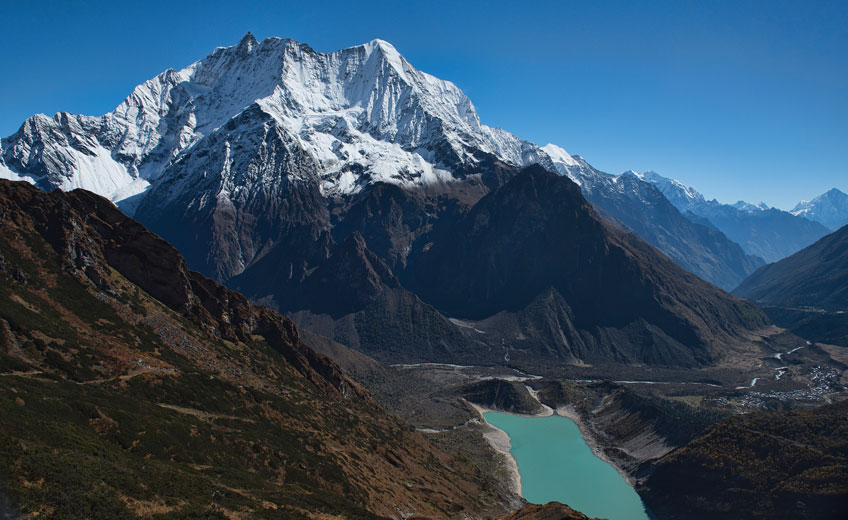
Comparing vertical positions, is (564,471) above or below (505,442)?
below

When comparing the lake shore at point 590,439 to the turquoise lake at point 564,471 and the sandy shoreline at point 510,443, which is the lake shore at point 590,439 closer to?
the sandy shoreline at point 510,443

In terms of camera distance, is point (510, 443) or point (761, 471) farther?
point (510, 443)

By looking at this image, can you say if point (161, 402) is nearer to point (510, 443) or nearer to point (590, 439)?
point (510, 443)

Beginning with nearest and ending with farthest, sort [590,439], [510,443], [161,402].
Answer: [161,402] < [510,443] < [590,439]

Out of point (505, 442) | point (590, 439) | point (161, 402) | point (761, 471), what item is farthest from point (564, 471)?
point (161, 402)

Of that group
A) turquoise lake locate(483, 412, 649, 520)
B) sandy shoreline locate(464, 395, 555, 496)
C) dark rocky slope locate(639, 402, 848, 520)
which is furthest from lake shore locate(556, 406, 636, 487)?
dark rocky slope locate(639, 402, 848, 520)

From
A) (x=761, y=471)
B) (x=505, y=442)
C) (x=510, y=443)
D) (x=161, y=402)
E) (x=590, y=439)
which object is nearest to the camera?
(x=161, y=402)

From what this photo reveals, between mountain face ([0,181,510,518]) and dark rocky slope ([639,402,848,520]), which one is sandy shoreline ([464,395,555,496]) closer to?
mountain face ([0,181,510,518])

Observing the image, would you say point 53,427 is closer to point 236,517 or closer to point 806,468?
point 236,517
